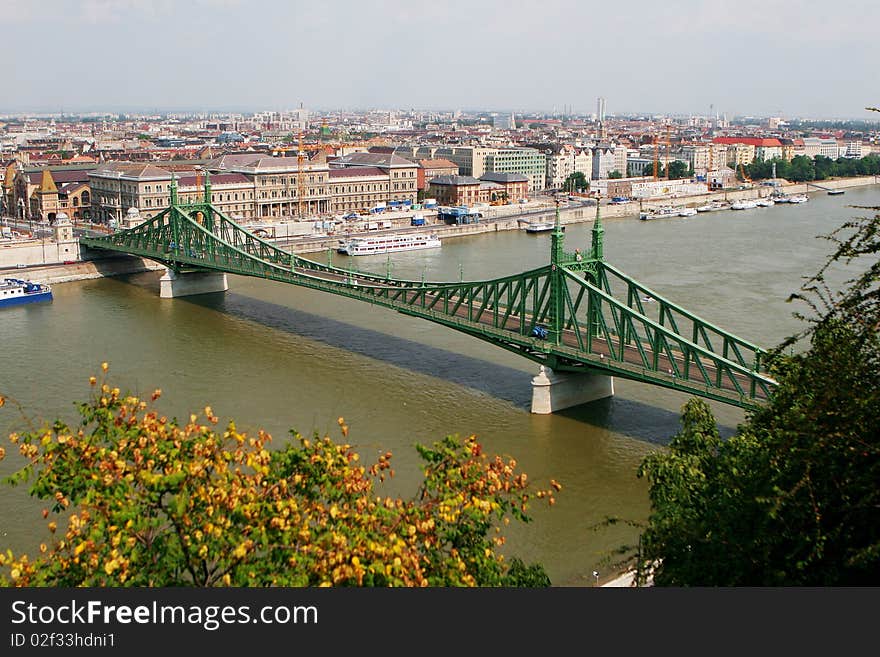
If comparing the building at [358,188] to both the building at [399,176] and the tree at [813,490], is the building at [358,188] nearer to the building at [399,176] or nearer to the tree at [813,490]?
the building at [399,176]

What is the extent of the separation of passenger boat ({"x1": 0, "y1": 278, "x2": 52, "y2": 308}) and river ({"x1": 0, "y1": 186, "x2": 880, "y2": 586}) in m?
0.53

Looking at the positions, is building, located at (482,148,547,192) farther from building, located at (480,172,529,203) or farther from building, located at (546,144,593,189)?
building, located at (480,172,529,203)

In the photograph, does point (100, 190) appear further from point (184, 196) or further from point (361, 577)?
point (361, 577)

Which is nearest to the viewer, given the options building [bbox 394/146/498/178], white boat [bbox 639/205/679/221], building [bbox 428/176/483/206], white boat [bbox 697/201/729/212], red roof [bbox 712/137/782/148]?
white boat [bbox 639/205/679/221]

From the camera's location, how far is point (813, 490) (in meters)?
5.02

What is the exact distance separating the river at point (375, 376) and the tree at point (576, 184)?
82.9 feet

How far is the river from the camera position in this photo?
38.5ft

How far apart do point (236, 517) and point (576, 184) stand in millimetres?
51113

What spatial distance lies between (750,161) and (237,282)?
55591mm

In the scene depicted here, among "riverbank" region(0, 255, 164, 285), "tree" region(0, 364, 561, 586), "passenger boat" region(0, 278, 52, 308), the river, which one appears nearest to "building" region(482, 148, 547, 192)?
the river

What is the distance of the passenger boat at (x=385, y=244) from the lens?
108ft

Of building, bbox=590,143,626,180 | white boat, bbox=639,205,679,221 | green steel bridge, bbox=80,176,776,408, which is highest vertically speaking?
building, bbox=590,143,626,180

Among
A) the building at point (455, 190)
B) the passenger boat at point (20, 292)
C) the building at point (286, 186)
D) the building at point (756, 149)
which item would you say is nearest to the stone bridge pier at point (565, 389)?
the passenger boat at point (20, 292)

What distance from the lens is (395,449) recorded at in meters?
13.2
